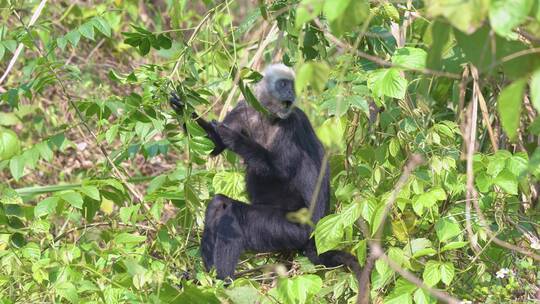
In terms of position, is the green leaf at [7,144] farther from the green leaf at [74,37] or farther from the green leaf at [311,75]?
the green leaf at [311,75]

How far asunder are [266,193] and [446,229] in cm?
177

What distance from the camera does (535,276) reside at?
4602 millimetres

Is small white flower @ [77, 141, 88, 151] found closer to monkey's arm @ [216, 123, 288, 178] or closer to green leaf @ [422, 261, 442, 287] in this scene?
monkey's arm @ [216, 123, 288, 178]

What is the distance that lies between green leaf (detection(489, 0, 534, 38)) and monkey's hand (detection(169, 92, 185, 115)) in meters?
2.72

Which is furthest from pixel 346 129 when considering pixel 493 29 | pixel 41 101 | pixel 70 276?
pixel 41 101

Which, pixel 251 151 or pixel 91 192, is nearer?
pixel 91 192

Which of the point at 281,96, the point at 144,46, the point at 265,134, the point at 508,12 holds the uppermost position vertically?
the point at 508,12

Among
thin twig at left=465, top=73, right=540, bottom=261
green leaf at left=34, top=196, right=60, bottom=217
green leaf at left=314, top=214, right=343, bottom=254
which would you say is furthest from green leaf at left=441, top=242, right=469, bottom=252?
green leaf at left=34, top=196, right=60, bottom=217

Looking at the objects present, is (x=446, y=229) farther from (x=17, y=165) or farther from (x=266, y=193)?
(x=17, y=165)

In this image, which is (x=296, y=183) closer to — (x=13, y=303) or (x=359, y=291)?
(x=359, y=291)

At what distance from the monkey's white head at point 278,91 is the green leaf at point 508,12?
359 centimetres

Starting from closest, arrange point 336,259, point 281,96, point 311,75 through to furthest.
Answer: point 311,75, point 336,259, point 281,96

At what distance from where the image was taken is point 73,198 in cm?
452

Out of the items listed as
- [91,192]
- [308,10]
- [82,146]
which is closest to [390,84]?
[91,192]
